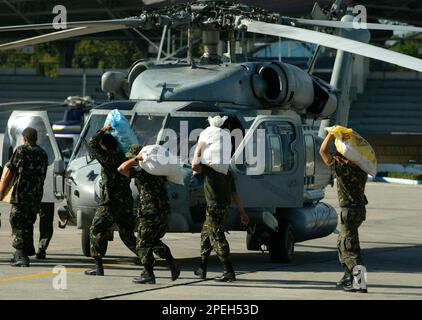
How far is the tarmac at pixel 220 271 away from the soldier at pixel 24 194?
276mm

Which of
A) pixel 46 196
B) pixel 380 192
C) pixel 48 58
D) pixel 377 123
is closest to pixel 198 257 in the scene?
pixel 46 196

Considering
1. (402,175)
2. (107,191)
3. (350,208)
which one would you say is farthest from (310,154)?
(402,175)

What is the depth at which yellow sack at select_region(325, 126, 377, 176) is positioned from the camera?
11.6m

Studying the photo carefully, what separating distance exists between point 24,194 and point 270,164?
3055mm

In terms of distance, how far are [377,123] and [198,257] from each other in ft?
135

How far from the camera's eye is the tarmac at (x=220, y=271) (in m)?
11.0

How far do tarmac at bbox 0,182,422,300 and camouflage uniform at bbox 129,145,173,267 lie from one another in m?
0.39

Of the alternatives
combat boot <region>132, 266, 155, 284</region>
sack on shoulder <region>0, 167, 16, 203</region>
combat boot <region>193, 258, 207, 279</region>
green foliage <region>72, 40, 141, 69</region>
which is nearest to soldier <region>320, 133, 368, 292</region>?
combat boot <region>193, 258, 207, 279</region>

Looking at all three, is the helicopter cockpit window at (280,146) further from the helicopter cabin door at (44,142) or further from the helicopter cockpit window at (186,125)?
the helicopter cabin door at (44,142)

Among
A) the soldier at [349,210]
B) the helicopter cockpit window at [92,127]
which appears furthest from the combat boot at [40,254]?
the soldier at [349,210]

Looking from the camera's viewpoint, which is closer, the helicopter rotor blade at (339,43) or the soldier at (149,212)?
the helicopter rotor blade at (339,43)

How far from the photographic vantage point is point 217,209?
11.9 metres

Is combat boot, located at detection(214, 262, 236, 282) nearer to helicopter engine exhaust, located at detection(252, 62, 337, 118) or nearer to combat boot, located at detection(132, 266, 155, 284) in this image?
combat boot, located at detection(132, 266, 155, 284)
